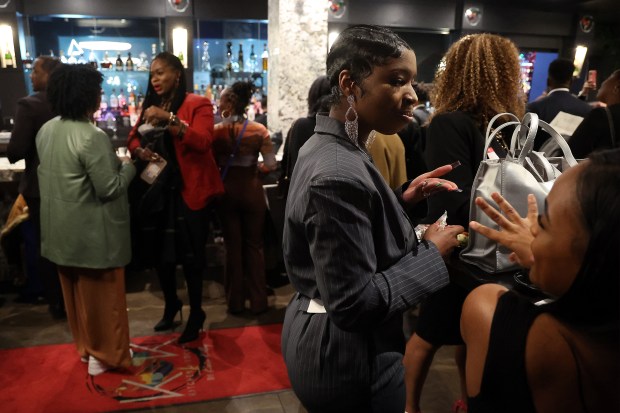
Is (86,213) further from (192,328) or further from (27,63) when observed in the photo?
(27,63)

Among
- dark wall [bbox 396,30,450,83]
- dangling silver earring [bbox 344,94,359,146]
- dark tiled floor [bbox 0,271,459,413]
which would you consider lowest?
dark tiled floor [bbox 0,271,459,413]

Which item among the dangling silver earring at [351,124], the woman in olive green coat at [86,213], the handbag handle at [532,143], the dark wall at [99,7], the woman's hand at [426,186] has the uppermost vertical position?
the dark wall at [99,7]

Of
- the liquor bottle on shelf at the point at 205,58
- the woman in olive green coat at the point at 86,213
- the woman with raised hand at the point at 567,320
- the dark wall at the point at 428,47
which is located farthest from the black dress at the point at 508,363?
the dark wall at the point at 428,47

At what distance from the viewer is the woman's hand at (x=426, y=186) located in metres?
1.47

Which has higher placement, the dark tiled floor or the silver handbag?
the silver handbag

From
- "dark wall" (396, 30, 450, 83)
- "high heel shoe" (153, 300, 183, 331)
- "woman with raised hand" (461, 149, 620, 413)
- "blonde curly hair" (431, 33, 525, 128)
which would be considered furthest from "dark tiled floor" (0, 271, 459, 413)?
"dark wall" (396, 30, 450, 83)

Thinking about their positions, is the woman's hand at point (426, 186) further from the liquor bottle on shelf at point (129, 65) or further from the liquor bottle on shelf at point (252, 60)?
the liquor bottle on shelf at point (129, 65)

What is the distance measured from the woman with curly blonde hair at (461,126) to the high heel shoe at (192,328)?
1610 mm

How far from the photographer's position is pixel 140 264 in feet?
10.1

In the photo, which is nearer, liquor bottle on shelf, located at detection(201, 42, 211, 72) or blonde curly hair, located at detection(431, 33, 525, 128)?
blonde curly hair, located at detection(431, 33, 525, 128)

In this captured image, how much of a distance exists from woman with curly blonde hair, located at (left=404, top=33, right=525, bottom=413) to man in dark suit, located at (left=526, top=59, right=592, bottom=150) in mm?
1859

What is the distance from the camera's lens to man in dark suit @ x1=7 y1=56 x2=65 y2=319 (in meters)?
3.12

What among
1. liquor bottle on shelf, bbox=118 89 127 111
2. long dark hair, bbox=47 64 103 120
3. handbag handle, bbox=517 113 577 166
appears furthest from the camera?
liquor bottle on shelf, bbox=118 89 127 111

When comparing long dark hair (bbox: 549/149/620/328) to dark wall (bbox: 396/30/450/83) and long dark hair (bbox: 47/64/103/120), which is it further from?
dark wall (bbox: 396/30/450/83)
